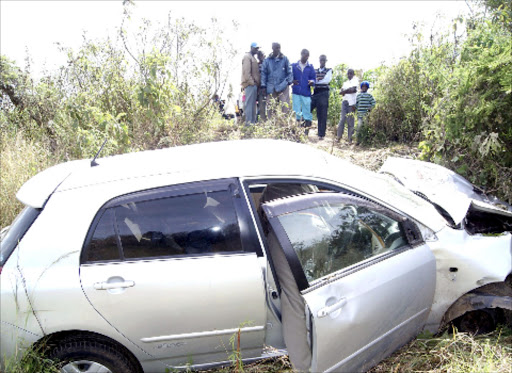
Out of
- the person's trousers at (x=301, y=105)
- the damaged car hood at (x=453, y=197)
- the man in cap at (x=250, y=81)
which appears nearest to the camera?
the damaged car hood at (x=453, y=197)

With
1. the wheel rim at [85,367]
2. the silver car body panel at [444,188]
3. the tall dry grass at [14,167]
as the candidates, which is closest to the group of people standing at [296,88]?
the tall dry grass at [14,167]

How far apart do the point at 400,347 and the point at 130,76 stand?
21.1ft

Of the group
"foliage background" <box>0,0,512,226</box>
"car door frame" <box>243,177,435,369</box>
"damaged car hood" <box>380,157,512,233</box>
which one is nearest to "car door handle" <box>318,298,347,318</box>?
"car door frame" <box>243,177,435,369</box>

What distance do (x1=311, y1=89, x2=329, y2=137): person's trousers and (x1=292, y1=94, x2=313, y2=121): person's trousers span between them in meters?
0.22

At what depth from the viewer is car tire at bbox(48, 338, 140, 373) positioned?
238 centimetres

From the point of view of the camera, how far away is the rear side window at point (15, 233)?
2.38m

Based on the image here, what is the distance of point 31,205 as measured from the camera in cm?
244

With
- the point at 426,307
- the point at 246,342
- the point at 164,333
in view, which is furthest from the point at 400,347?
the point at 164,333

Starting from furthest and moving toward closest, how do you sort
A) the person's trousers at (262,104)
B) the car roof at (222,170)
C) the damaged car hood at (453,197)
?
1. the person's trousers at (262,104)
2. the damaged car hood at (453,197)
3. the car roof at (222,170)

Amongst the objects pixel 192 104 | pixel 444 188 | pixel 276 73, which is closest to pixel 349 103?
pixel 276 73

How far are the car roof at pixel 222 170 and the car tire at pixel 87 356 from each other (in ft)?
2.94

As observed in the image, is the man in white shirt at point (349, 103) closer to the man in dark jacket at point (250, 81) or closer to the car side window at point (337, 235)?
the man in dark jacket at point (250, 81)

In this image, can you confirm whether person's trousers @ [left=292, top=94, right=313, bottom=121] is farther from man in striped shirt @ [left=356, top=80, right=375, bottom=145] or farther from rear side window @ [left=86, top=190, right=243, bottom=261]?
rear side window @ [left=86, top=190, right=243, bottom=261]

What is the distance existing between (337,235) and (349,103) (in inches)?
290
